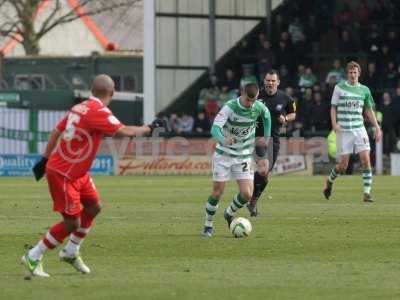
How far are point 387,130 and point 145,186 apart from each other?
968 cm

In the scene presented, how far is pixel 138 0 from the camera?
63906 millimetres

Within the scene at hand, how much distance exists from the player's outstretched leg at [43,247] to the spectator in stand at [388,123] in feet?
77.8

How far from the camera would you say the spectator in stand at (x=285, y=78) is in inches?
1553

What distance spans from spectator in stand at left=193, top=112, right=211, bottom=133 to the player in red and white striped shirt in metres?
26.7

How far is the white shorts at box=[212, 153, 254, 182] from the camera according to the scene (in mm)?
16359

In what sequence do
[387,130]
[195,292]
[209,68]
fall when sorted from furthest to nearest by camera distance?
[209,68] → [387,130] → [195,292]

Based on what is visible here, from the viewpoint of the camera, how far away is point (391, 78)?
37.7m

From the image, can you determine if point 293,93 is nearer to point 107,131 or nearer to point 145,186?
point 145,186

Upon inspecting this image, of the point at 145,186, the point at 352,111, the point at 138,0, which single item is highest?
the point at 138,0

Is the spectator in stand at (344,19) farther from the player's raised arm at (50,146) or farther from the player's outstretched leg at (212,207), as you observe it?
the player's raised arm at (50,146)

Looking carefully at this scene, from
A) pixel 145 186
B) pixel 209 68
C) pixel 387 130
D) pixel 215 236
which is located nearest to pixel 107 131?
pixel 215 236

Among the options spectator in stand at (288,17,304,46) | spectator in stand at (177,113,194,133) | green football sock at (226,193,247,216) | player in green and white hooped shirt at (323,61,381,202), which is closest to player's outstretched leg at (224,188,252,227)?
green football sock at (226,193,247,216)

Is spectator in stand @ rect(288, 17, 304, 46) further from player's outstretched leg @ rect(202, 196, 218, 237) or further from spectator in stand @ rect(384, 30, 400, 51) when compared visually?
player's outstretched leg @ rect(202, 196, 218, 237)

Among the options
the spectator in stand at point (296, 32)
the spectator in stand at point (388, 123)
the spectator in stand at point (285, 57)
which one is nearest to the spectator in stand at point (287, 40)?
the spectator in stand at point (285, 57)
